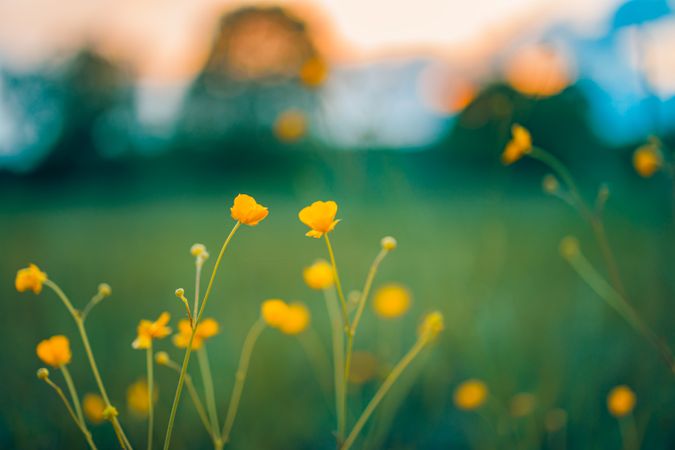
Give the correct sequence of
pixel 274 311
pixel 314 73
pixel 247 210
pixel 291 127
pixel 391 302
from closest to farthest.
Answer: pixel 247 210 < pixel 274 311 < pixel 391 302 < pixel 314 73 < pixel 291 127

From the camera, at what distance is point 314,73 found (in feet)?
5.89

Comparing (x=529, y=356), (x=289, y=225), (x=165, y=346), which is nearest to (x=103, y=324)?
(x=165, y=346)

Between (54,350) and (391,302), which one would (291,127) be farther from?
(54,350)

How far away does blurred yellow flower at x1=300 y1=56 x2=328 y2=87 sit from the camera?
1.79 meters

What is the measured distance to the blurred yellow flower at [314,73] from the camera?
5.86 ft

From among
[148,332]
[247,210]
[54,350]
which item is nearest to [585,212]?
[247,210]

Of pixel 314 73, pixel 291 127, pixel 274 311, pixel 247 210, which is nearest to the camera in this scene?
pixel 247 210

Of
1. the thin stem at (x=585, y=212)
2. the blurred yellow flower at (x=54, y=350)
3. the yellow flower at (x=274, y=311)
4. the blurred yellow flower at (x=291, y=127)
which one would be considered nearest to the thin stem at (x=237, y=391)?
the yellow flower at (x=274, y=311)

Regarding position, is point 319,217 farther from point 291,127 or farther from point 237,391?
point 291,127

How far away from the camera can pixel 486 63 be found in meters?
2.34

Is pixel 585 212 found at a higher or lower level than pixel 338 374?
higher

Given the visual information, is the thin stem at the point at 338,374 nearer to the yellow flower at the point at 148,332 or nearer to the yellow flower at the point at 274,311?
the yellow flower at the point at 274,311

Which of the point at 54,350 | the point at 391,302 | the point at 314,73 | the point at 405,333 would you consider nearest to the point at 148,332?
the point at 54,350

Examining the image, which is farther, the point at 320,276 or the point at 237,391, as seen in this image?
the point at 237,391
